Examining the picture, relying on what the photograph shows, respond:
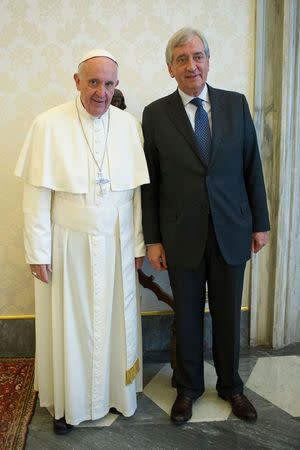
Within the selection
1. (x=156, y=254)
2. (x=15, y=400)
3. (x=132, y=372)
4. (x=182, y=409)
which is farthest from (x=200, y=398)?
(x=15, y=400)

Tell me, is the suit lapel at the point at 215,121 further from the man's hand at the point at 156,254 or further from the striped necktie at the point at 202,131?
the man's hand at the point at 156,254

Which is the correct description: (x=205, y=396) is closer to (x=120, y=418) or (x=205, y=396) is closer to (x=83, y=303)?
(x=120, y=418)

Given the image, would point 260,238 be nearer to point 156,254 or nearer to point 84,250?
point 156,254

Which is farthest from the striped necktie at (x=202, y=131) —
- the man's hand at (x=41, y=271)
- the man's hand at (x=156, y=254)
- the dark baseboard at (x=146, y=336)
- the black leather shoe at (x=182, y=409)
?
the dark baseboard at (x=146, y=336)

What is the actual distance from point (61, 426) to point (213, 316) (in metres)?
1.05

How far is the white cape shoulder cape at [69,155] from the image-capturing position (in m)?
2.32

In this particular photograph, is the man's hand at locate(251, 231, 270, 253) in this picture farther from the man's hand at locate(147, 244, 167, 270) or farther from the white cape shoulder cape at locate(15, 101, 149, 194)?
the white cape shoulder cape at locate(15, 101, 149, 194)

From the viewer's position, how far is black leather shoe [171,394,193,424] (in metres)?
2.58

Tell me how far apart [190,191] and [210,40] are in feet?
4.49

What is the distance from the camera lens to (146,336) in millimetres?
3504

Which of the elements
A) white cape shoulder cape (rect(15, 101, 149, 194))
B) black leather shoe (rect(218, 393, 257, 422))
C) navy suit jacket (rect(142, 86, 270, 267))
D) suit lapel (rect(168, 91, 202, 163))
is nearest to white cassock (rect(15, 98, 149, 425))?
white cape shoulder cape (rect(15, 101, 149, 194))

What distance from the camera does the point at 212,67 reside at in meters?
3.20

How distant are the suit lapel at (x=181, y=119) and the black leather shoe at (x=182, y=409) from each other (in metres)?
1.42

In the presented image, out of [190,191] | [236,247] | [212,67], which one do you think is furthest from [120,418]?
[212,67]
